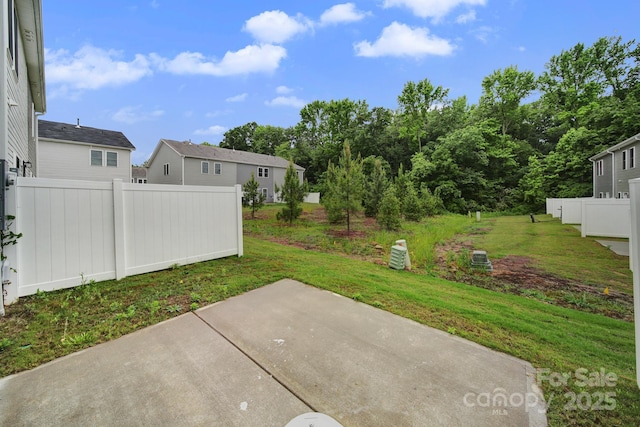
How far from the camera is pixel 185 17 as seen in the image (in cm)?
930

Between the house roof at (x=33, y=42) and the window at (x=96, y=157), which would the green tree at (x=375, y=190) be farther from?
the window at (x=96, y=157)

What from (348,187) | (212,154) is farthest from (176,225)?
(212,154)

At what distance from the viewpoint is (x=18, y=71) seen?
18.3 feet

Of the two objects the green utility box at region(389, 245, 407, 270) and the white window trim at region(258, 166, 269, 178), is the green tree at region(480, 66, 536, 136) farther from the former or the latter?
the green utility box at region(389, 245, 407, 270)

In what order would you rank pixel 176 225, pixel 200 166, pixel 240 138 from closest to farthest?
pixel 176 225 < pixel 200 166 < pixel 240 138

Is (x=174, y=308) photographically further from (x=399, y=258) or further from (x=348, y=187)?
(x=348, y=187)

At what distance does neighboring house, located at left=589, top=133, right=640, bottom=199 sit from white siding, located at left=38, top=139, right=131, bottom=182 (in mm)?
28977

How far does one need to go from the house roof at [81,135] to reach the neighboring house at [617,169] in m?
28.8

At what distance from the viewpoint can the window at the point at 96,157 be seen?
1629 cm

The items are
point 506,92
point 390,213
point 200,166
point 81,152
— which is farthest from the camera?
point 506,92

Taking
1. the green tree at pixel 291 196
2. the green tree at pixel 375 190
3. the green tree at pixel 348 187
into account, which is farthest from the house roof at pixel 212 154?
the green tree at pixel 348 187

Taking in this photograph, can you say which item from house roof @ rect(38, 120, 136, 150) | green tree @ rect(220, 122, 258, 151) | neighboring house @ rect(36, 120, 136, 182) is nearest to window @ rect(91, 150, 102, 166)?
neighboring house @ rect(36, 120, 136, 182)

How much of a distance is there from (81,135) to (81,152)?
1.18 metres

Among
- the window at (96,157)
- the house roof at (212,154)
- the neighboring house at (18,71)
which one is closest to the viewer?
the neighboring house at (18,71)
